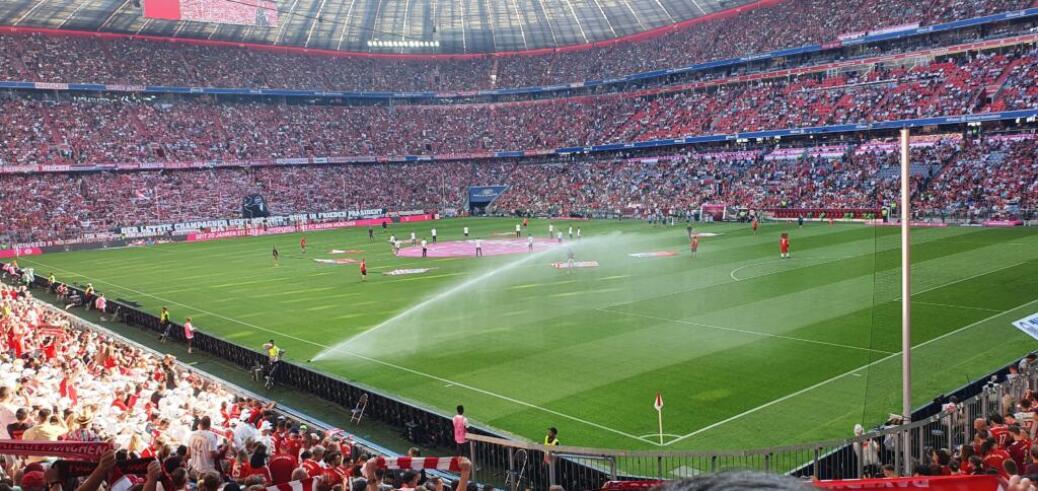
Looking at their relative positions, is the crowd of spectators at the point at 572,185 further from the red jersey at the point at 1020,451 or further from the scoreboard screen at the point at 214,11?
the red jersey at the point at 1020,451

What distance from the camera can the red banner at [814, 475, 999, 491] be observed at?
15.8 feet

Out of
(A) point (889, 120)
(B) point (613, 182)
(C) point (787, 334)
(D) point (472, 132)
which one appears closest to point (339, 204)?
(D) point (472, 132)

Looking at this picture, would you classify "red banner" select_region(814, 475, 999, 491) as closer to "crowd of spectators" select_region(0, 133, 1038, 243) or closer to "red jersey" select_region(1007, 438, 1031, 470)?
"red jersey" select_region(1007, 438, 1031, 470)

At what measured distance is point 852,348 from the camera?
23500 mm

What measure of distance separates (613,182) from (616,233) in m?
24.8

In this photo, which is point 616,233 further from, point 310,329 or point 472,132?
point 472,132

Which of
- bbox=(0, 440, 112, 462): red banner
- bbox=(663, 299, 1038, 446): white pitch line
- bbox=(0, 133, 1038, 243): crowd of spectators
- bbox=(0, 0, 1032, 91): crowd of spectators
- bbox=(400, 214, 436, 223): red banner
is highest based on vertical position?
bbox=(0, 0, 1032, 91): crowd of spectators

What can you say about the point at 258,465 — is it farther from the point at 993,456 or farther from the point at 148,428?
the point at 993,456

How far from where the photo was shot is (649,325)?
90.9ft

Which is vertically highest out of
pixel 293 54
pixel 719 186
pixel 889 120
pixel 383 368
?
pixel 293 54

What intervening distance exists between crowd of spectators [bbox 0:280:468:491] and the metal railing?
2.38 metres

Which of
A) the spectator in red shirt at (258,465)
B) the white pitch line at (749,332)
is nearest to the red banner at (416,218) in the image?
the white pitch line at (749,332)

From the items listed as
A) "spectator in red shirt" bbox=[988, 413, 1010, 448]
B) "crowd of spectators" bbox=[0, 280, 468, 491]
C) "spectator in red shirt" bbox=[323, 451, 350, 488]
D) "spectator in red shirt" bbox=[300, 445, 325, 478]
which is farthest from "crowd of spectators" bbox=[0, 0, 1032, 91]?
"spectator in red shirt" bbox=[323, 451, 350, 488]

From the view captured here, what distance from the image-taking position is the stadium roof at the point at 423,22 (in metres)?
81.3
